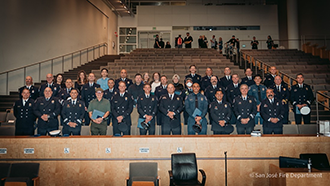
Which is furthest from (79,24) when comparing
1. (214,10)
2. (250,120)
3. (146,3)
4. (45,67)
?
(250,120)

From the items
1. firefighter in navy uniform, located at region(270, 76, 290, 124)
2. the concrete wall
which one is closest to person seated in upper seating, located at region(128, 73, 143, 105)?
firefighter in navy uniform, located at region(270, 76, 290, 124)

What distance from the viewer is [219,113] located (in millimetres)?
5996

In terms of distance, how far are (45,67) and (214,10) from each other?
1440 cm

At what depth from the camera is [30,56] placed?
1074 cm

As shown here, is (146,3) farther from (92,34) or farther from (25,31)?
(25,31)

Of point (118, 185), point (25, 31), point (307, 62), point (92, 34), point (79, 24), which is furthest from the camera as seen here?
point (92, 34)

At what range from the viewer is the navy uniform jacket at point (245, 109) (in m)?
5.98

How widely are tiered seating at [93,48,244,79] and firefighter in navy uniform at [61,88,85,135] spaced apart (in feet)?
15.2

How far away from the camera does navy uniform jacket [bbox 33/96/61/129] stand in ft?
19.7

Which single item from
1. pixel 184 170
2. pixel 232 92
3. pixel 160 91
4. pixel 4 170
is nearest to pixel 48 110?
pixel 4 170

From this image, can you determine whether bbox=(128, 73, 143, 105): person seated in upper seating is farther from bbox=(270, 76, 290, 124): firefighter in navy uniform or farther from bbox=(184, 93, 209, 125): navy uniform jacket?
bbox=(270, 76, 290, 124): firefighter in navy uniform

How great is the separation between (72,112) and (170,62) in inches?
290

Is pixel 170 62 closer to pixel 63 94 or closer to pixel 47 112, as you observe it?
pixel 63 94

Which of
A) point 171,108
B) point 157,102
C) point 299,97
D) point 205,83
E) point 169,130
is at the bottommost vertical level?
point 169,130
